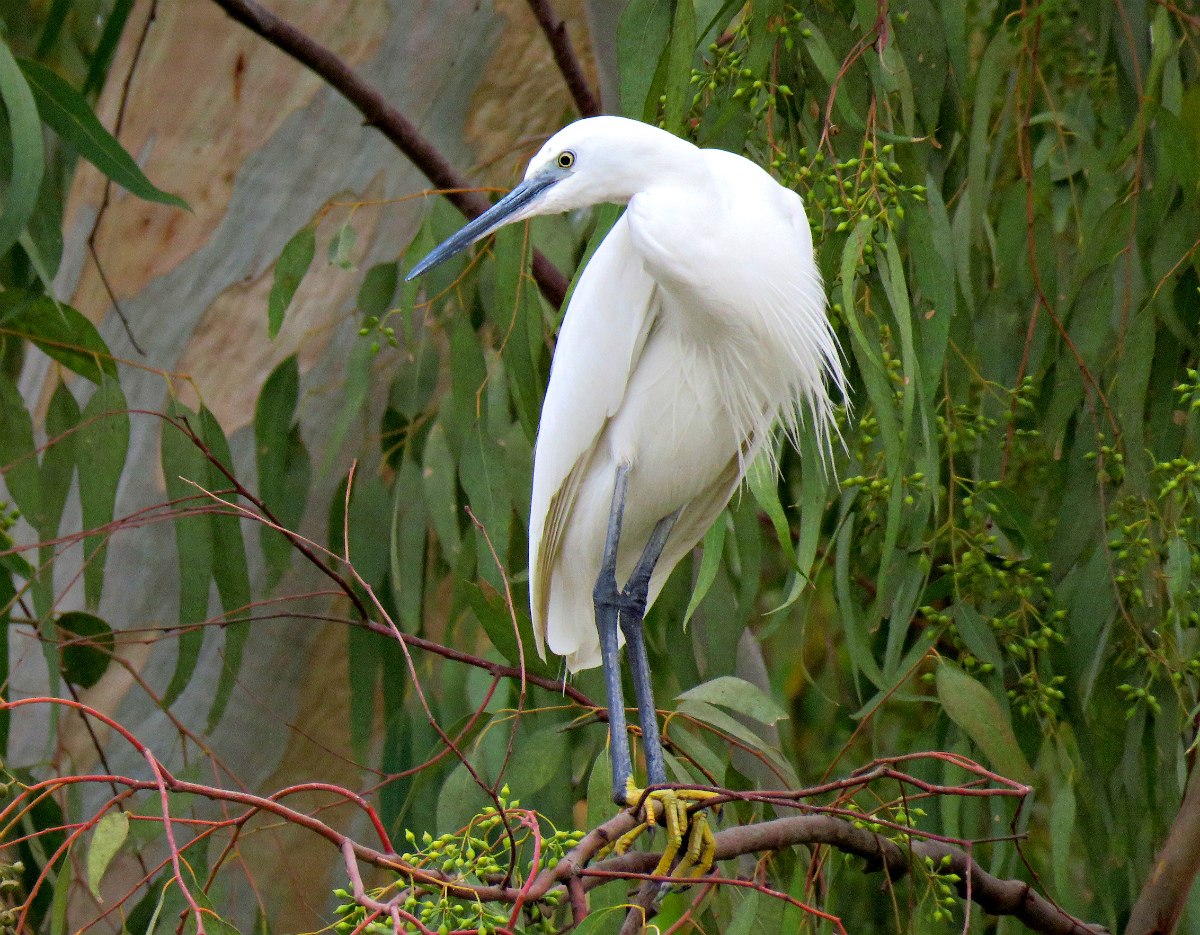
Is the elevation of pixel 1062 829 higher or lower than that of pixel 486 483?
lower

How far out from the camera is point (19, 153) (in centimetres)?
129

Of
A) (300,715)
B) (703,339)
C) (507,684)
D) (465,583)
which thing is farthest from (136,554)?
(703,339)

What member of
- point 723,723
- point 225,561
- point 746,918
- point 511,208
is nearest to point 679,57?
point 511,208

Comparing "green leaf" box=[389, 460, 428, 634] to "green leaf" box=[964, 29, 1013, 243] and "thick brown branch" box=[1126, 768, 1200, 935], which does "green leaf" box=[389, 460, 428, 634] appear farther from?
"thick brown branch" box=[1126, 768, 1200, 935]

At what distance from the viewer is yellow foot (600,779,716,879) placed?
105 cm

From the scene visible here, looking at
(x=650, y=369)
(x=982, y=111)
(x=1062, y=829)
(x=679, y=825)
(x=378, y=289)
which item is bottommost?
(x=1062, y=829)

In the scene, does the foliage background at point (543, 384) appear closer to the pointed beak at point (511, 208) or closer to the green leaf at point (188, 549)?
the green leaf at point (188, 549)

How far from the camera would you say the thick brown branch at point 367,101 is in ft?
5.51

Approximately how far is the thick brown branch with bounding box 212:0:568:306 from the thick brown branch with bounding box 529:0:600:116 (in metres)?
0.18

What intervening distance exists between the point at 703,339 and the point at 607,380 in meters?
0.09

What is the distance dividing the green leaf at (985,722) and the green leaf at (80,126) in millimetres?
956

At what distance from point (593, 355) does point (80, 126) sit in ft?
2.13

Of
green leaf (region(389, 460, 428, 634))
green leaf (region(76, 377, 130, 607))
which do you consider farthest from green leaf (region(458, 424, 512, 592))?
green leaf (region(76, 377, 130, 607))

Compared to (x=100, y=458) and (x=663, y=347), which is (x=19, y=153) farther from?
(x=663, y=347)
